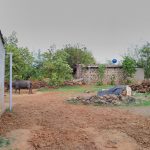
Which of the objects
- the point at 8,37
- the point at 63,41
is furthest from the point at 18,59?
the point at 63,41

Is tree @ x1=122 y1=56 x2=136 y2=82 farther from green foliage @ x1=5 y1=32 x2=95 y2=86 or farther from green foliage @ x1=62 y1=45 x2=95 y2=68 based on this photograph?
green foliage @ x1=62 y1=45 x2=95 y2=68

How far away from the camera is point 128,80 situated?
1259 inches

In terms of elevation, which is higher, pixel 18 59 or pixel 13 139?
pixel 18 59

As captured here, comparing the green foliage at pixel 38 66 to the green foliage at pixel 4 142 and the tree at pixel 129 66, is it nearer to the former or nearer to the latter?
the tree at pixel 129 66

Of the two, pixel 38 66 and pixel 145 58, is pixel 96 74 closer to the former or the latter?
pixel 38 66

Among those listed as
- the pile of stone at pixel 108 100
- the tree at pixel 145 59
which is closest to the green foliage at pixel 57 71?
the tree at pixel 145 59

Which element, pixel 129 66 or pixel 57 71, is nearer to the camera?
pixel 57 71

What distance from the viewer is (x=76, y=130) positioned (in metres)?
8.87

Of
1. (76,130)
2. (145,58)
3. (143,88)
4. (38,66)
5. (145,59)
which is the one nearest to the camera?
(76,130)

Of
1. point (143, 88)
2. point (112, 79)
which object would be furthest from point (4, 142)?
point (112, 79)

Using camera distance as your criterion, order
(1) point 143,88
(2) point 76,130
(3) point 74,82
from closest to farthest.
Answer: (2) point 76,130, (1) point 143,88, (3) point 74,82

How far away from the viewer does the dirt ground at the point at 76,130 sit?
25.5ft

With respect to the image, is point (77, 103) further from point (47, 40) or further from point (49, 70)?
point (47, 40)

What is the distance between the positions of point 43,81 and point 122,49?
17.5m
